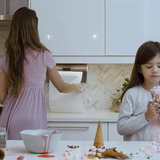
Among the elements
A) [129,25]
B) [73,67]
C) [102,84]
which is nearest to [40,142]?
[73,67]

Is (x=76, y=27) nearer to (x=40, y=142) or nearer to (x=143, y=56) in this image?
(x=143, y=56)

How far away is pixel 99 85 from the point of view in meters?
3.08

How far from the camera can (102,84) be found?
3084mm

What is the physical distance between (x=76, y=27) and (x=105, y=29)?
0.92 feet

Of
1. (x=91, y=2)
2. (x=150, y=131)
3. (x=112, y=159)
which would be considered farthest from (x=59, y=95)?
(x=112, y=159)

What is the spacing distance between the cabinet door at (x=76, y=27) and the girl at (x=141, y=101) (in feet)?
3.26

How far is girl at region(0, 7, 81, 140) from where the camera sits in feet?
5.93

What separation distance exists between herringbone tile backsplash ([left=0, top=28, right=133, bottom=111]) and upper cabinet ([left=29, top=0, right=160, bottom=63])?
0.36m

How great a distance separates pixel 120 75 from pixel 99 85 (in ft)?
0.83

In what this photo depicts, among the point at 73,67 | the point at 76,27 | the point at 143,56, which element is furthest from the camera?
the point at 73,67

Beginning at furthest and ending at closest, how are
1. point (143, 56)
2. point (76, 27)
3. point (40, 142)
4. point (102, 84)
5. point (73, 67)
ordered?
point (102, 84) → point (73, 67) → point (76, 27) → point (143, 56) → point (40, 142)

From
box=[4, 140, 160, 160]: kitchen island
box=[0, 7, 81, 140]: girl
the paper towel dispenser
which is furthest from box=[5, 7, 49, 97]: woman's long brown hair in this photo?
the paper towel dispenser

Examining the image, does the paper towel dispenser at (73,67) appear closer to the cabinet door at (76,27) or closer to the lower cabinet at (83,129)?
the cabinet door at (76,27)

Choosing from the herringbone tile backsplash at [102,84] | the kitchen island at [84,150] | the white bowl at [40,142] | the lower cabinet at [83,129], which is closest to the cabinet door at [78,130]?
the lower cabinet at [83,129]
